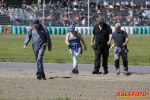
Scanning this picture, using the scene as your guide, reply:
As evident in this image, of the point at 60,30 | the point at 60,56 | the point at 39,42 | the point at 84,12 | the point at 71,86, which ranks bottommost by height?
the point at 60,56

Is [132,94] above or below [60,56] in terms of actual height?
above

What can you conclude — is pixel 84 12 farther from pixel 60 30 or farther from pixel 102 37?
pixel 102 37

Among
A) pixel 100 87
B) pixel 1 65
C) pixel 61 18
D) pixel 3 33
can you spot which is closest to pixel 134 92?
pixel 100 87

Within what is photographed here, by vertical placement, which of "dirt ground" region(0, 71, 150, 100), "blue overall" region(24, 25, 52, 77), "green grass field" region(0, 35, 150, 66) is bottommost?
"green grass field" region(0, 35, 150, 66)

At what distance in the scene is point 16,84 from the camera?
832 cm

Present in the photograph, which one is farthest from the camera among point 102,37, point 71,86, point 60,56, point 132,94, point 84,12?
point 84,12

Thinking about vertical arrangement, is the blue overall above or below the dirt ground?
above

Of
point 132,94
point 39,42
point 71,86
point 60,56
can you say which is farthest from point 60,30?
point 132,94

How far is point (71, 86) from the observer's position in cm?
805

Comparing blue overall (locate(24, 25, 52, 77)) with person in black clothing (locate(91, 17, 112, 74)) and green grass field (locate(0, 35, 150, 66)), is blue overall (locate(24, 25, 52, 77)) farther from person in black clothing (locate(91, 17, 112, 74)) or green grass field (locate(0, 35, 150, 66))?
green grass field (locate(0, 35, 150, 66))

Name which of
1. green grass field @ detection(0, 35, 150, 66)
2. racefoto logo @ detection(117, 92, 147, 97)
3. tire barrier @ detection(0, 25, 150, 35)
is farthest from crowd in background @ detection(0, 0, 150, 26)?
racefoto logo @ detection(117, 92, 147, 97)

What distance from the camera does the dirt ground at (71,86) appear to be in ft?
22.8

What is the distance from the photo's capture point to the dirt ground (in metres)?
6.95

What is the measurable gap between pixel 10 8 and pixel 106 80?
35.5 m
